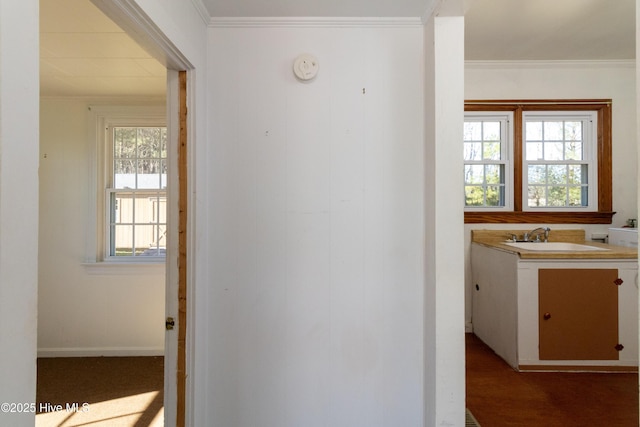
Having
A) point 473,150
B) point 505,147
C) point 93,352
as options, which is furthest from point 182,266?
point 505,147

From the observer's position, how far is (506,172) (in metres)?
3.34

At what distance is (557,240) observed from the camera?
3.24 m

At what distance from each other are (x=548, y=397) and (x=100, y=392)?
3.42m

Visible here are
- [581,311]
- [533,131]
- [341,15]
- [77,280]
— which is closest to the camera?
[341,15]

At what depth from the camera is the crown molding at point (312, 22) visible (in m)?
1.73

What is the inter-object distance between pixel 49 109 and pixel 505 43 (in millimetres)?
4293

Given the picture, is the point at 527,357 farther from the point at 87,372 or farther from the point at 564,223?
the point at 87,372

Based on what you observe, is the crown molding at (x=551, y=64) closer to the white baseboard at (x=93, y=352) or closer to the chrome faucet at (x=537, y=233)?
the chrome faucet at (x=537, y=233)

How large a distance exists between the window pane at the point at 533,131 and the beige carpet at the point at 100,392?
163 inches

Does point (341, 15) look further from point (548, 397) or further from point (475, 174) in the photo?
point (548, 397)

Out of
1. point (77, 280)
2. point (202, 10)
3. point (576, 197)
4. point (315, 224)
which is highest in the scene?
point (202, 10)

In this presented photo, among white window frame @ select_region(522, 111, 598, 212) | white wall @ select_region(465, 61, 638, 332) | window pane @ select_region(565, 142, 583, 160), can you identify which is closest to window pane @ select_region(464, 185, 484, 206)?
white wall @ select_region(465, 61, 638, 332)

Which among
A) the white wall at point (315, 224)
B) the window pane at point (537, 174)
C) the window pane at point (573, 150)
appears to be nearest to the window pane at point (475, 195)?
the window pane at point (537, 174)

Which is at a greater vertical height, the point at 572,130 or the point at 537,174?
the point at 572,130
